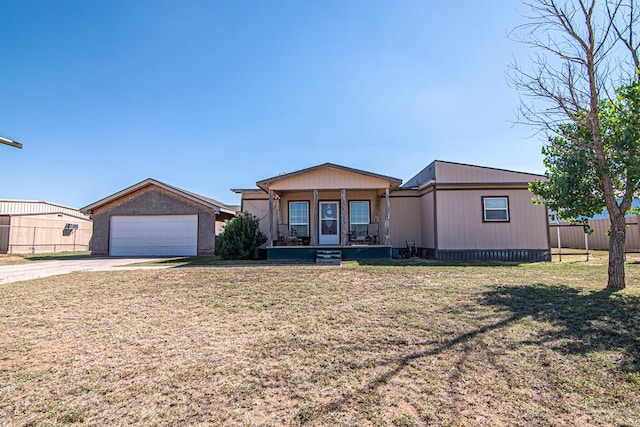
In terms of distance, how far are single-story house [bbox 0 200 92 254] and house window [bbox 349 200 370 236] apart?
60.0 ft

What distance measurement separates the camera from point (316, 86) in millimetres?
12484

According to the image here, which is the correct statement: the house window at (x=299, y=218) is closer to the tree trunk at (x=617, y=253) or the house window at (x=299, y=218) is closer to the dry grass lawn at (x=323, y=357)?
the dry grass lawn at (x=323, y=357)

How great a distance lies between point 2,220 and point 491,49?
1043 inches

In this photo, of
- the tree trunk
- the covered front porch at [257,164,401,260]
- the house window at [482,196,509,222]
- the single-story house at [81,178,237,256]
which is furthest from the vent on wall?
the tree trunk

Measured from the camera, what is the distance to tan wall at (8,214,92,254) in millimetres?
19500

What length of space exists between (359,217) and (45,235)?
21282 mm

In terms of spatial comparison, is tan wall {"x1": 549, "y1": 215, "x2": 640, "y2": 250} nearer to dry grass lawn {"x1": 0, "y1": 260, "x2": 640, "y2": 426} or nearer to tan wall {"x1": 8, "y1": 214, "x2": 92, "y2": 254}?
dry grass lawn {"x1": 0, "y1": 260, "x2": 640, "y2": 426}

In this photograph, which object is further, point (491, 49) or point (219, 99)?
point (219, 99)

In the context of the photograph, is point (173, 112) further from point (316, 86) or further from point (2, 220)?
point (2, 220)

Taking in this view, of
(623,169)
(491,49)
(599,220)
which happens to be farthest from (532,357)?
(599,220)

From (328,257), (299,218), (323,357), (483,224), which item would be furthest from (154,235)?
(323,357)

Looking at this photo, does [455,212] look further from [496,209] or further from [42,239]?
[42,239]

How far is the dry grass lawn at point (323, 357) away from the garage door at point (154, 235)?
35.1ft

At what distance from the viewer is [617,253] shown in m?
6.18
